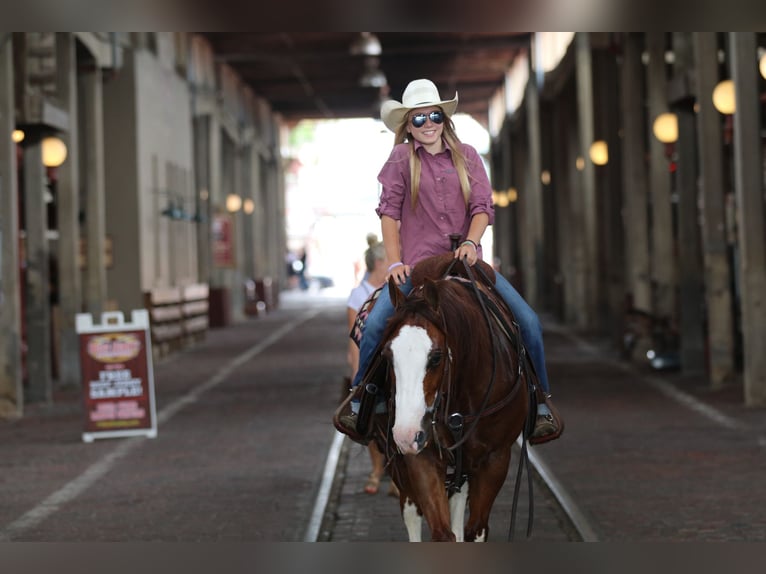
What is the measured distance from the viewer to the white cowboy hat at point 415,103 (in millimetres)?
6879

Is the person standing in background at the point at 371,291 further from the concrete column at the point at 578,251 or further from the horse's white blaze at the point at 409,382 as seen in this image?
the concrete column at the point at 578,251

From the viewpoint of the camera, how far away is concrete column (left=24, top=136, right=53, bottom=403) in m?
18.2

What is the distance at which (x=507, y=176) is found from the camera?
4950 cm

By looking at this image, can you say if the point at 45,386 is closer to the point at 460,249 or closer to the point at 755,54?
the point at 755,54

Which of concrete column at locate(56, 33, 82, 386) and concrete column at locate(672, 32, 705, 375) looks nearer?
concrete column at locate(672, 32, 705, 375)

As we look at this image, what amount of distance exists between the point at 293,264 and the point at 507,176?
24290 millimetres

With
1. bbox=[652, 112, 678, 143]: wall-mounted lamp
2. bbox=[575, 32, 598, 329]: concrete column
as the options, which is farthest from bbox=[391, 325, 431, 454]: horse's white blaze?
bbox=[575, 32, 598, 329]: concrete column

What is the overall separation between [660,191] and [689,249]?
5.19 feet

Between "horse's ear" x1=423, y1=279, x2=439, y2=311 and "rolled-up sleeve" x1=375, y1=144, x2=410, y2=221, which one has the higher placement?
"rolled-up sleeve" x1=375, y1=144, x2=410, y2=221

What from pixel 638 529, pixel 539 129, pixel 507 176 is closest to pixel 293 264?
pixel 507 176

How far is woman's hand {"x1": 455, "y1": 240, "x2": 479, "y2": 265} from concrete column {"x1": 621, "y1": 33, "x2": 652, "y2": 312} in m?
16.0

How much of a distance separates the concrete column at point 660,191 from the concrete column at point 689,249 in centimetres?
111

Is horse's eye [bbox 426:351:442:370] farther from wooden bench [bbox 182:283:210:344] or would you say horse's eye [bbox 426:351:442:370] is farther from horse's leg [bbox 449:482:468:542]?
wooden bench [bbox 182:283:210:344]

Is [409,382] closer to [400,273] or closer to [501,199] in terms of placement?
[400,273]
